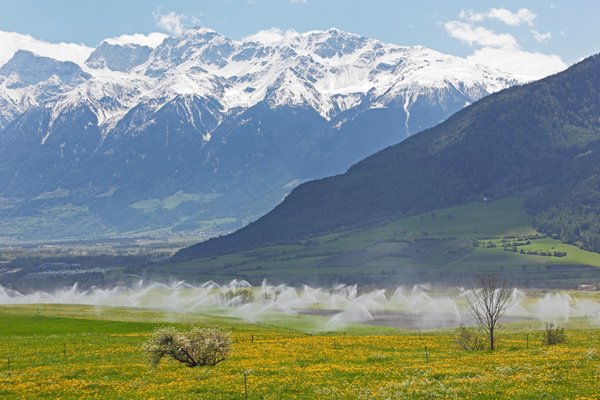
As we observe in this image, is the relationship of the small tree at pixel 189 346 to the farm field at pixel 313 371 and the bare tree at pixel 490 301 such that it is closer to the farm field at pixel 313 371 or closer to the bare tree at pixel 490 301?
the farm field at pixel 313 371

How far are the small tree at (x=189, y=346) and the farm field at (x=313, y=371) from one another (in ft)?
3.76

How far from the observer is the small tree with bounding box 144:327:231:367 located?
199 feet

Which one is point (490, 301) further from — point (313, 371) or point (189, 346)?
point (189, 346)

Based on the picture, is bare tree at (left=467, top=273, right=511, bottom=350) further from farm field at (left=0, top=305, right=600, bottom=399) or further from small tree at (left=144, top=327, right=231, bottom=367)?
small tree at (left=144, top=327, right=231, bottom=367)

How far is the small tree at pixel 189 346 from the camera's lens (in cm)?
6053

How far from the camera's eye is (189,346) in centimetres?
6169

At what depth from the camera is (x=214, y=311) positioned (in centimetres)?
18388

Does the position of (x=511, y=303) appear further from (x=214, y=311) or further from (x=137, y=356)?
(x=137, y=356)

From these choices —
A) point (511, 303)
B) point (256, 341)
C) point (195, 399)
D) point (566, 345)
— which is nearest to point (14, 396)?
point (195, 399)

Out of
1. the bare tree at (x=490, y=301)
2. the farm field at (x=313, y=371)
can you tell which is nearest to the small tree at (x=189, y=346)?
the farm field at (x=313, y=371)

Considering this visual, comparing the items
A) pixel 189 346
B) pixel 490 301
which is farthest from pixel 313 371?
pixel 490 301

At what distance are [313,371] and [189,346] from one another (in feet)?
40.5

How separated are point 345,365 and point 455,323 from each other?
301 ft

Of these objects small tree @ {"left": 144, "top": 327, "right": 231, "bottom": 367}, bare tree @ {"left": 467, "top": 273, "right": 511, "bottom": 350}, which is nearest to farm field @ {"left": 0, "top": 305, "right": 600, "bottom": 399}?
small tree @ {"left": 144, "top": 327, "right": 231, "bottom": 367}
